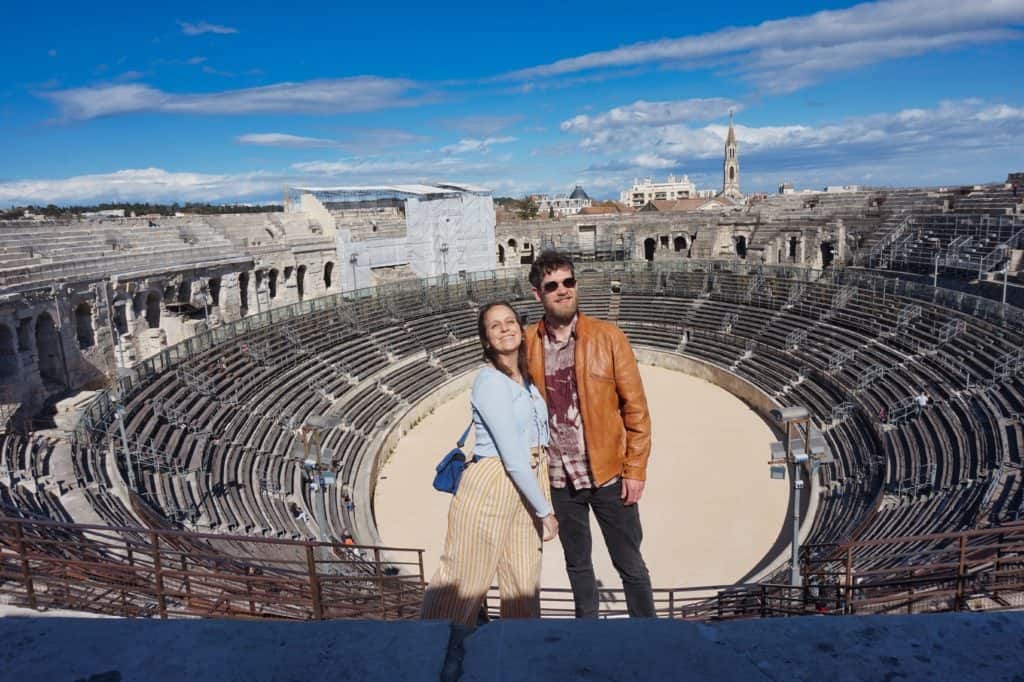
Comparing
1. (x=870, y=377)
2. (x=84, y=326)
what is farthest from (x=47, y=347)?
(x=870, y=377)

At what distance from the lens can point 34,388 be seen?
1839 cm

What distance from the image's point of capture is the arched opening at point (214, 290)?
29500mm

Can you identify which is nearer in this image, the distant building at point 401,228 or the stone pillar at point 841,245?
the stone pillar at point 841,245

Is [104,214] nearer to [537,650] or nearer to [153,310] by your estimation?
[153,310]

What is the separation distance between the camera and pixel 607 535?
564 cm

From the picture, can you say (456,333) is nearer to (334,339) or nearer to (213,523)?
(334,339)

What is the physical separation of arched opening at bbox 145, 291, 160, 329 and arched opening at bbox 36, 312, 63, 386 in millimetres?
5933

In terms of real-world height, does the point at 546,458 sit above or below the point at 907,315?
above

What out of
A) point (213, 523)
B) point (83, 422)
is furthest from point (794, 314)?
point (83, 422)

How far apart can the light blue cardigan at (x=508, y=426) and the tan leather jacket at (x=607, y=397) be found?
69 centimetres

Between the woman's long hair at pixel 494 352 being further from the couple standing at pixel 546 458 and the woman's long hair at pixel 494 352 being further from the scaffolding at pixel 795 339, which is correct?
the scaffolding at pixel 795 339

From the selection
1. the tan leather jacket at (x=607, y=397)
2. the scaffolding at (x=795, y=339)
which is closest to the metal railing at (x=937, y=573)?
→ the tan leather jacket at (x=607, y=397)

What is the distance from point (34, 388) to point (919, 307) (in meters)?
29.3

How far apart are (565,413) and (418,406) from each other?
20862 mm
